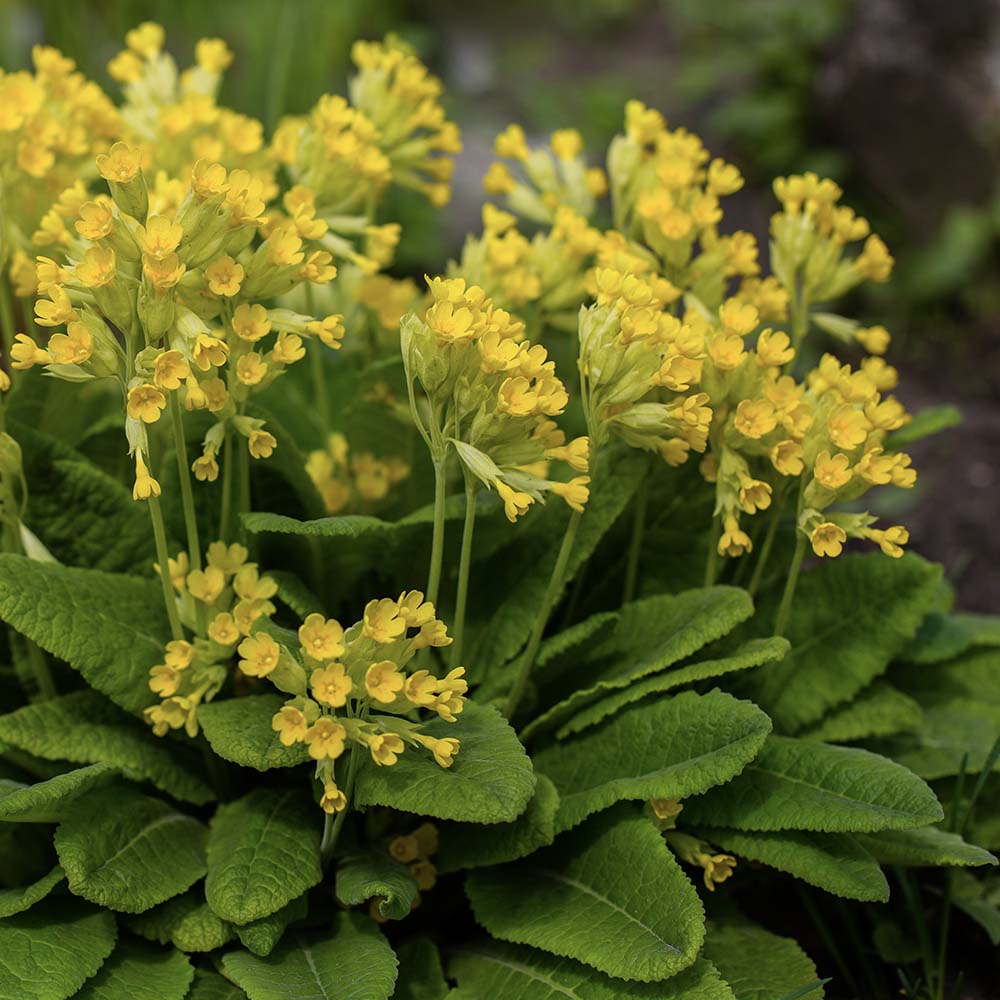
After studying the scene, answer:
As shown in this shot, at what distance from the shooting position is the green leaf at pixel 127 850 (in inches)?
92.2

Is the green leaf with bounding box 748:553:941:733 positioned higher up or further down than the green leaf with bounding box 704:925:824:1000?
higher up

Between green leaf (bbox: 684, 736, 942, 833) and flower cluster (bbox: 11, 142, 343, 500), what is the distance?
46.2 inches

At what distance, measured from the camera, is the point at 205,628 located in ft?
8.41

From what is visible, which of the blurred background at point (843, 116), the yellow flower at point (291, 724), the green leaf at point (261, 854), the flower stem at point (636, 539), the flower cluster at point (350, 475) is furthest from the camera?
the blurred background at point (843, 116)

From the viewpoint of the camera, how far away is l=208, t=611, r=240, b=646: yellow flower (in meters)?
2.43

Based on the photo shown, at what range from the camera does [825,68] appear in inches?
309

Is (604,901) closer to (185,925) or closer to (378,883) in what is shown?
(378,883)

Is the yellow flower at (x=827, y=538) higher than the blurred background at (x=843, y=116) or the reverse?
the reverse

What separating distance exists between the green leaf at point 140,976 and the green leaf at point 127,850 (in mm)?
135

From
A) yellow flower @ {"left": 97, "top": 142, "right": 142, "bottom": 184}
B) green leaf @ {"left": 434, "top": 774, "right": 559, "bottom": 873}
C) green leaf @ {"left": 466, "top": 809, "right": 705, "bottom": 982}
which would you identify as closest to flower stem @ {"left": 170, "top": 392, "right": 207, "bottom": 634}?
yellow flower @ {"left": 97, "top": 142, "right": 142, "bottom": 184}

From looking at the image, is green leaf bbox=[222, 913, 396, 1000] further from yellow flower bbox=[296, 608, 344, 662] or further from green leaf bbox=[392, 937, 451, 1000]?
yellow flower bbox=[296, 608, 344, 662]

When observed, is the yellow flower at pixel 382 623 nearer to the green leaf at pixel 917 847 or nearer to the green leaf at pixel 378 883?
the green leaf at pixel 378 883

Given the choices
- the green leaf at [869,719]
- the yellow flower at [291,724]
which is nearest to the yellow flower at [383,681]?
the yellow flower at [291,724]

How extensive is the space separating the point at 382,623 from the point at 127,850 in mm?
749
